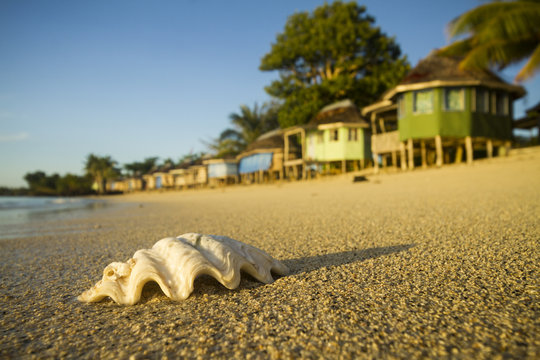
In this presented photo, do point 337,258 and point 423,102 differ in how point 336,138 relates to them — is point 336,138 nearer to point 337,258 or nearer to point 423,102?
point 423,102

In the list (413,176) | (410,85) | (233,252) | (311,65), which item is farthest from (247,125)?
(233,252)

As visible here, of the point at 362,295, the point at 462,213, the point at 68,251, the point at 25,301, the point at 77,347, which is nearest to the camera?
the point at 77,347

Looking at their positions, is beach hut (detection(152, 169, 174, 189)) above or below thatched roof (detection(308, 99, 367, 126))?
below

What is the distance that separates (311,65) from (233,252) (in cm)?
2517

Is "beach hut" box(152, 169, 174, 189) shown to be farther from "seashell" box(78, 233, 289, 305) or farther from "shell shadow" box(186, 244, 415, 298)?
"seashell" box(78, 233, 289, 305)

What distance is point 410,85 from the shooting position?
512 inches

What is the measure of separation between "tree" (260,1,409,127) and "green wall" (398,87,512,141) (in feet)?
30.0

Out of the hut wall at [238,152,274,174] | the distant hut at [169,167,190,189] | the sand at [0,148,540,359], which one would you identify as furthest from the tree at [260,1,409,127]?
the sand at [0,148,540,359]

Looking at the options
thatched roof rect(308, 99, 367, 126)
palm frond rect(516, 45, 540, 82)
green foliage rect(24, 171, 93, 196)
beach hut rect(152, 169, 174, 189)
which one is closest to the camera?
palm frond rect(516, 45, 540, 82)

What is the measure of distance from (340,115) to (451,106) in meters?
7.27

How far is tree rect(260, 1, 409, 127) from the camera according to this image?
22250mm

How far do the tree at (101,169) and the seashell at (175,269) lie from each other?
74945 mm

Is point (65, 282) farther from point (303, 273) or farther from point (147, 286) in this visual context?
point (303, 273)

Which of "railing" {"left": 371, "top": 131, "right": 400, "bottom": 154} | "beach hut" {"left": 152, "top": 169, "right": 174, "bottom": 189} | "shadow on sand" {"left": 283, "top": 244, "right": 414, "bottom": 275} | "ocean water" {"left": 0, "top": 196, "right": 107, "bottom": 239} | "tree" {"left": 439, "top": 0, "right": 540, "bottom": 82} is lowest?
"ocean water" {"left": 0, "top": 196, "right": 107, "bottom": 239}
